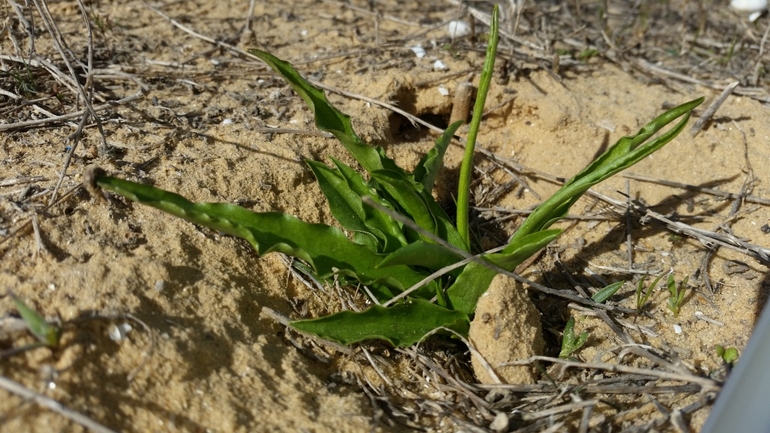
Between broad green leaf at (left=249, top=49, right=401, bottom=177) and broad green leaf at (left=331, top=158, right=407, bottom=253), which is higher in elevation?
broad green leaf at (left=249, top=49, right=401, bottom=177)

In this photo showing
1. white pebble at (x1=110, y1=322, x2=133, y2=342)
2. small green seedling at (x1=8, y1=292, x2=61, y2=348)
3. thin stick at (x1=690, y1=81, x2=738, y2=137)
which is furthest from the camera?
thin stick at (x1=690, y1=81, x2=738, y2=137)

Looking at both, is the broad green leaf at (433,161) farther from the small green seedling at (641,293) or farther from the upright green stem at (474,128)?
the small green seedling at (641,293)

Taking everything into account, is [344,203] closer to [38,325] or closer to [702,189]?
[38,325]

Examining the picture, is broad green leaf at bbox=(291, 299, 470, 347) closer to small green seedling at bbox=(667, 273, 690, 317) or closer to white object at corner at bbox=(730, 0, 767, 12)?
small green seedling at bbox=(667, 273, 690, 317)

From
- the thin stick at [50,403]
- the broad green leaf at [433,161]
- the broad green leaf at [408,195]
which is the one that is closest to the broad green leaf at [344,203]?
the broad green leaf at [408,195]

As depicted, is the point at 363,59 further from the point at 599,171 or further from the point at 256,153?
the point at 599,171

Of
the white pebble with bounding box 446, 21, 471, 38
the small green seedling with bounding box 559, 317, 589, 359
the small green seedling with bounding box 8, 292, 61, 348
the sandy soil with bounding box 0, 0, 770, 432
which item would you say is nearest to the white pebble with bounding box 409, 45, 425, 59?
the sandy soil with bounding box 0, 0, 770, 432

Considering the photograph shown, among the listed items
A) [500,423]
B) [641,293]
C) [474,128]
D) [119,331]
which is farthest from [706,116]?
[119,331]

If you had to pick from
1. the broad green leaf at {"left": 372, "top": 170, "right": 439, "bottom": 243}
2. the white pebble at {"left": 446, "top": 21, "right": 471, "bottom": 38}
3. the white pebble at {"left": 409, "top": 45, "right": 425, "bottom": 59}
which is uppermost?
the white pebble at {"left": 446, "top": 21, "right": 471, "bottom": 38}
